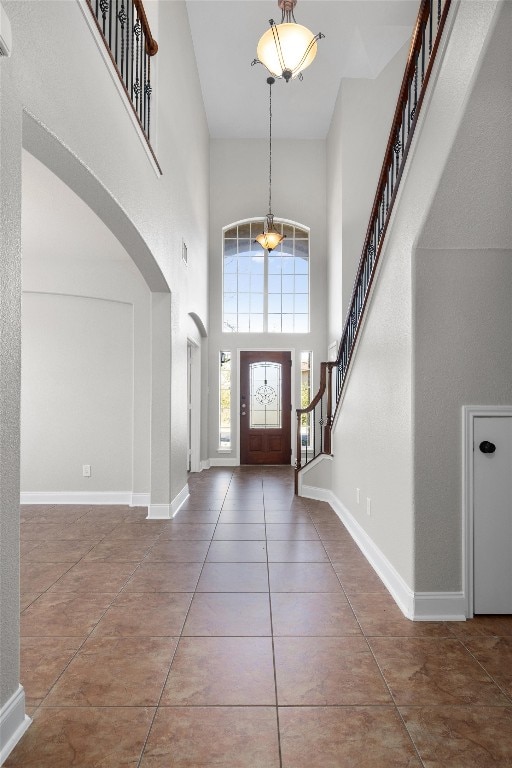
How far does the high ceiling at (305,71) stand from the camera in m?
6.72

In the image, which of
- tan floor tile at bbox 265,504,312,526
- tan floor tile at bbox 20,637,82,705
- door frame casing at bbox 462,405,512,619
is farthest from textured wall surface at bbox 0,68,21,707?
tan floor tile at bbox 265,504,312,526

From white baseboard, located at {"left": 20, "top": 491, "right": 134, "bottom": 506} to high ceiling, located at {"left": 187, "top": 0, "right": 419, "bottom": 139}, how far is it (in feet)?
20.6

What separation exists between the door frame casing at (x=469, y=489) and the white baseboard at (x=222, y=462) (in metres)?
6.73

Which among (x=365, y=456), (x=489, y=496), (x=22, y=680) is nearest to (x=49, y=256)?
(x=365, y=456)

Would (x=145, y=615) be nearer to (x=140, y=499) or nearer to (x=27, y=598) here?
(x=27, y=598)

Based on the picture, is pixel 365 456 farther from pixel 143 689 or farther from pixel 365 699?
pixel 143 689

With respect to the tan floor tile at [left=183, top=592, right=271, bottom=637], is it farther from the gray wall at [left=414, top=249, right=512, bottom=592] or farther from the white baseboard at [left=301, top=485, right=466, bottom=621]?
the gray wall at [left=414, top=249, right=512, bottom=592]

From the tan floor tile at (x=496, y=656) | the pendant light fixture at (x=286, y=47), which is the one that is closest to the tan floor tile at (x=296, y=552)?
the tan floor tile at (x=496, y=656)

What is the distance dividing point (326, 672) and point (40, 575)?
7.55 ft

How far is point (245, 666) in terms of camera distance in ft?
8.07

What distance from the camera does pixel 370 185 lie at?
802cm

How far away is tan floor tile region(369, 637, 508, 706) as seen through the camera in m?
2.19

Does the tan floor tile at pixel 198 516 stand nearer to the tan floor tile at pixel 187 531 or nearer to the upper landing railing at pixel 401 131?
the tan floor tile at pixel 187 531

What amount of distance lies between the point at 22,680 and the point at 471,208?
313 centimetres
